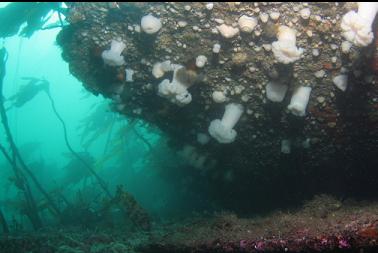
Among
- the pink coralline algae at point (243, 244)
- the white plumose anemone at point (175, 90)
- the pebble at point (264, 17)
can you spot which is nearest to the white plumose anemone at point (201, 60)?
the white plumose anemone at point (175, 90)

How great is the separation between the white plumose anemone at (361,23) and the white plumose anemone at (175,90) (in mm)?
2021

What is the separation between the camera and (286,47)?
377 centimetres

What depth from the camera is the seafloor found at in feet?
9.86

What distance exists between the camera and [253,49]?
4.12m

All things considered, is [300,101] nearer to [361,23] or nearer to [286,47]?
[286,47]

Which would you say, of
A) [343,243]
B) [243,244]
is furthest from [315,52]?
[243,244]

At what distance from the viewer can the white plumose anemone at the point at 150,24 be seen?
4297mm

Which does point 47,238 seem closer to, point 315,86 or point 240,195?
point 240,195

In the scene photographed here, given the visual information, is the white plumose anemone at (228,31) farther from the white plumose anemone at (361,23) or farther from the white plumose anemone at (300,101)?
the white plumose anemone at (361,23)

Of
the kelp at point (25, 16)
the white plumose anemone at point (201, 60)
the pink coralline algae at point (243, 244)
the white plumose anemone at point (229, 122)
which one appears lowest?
the pink coralline algae at point (243, 244)

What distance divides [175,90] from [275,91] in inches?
51.1

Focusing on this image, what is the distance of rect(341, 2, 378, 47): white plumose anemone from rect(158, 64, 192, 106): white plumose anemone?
2021 mm

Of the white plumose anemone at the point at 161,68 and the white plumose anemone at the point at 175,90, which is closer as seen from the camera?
→ the white plumose anemone at the point at 175,90

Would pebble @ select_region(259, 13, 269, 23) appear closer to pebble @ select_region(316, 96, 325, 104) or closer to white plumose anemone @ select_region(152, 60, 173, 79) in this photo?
pebble @ select_region(316, 96, 325, 104)
